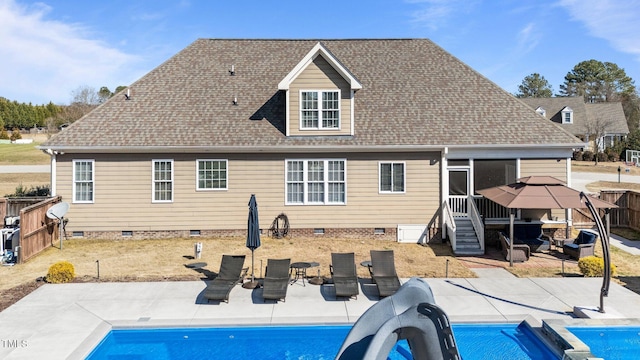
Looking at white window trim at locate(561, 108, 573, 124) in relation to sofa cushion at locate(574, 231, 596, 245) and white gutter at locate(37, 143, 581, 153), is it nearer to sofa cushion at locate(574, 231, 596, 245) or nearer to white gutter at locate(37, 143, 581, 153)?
white gutter at locate(37, 143, 581, 153)

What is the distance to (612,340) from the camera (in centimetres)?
941

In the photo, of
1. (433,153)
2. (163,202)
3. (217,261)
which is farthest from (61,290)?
(433,153)

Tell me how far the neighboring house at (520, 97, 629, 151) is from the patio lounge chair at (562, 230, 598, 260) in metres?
43.7

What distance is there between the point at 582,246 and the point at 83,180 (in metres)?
20.1

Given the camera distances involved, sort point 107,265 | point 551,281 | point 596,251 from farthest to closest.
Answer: point 596,251 < point 107,265 < point 551,281

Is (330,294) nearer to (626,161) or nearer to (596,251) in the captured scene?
(596,251)

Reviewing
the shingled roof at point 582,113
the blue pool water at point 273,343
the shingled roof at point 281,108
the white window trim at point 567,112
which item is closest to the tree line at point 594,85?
the shingled roof at point 582,113

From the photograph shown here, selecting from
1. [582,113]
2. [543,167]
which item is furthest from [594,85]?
[543,167]

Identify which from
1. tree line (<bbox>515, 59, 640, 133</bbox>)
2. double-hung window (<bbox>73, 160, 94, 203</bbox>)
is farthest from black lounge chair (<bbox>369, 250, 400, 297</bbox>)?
tree line (<bbox>515, 59, 640, 133</bbox>)

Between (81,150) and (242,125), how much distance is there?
270 inches

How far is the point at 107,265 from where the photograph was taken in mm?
14680

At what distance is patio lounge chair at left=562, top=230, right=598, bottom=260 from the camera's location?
49.9 ft

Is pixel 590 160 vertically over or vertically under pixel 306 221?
over

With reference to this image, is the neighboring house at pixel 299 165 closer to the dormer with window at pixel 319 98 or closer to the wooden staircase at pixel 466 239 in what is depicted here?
the dormer with window at pixel 319 98
